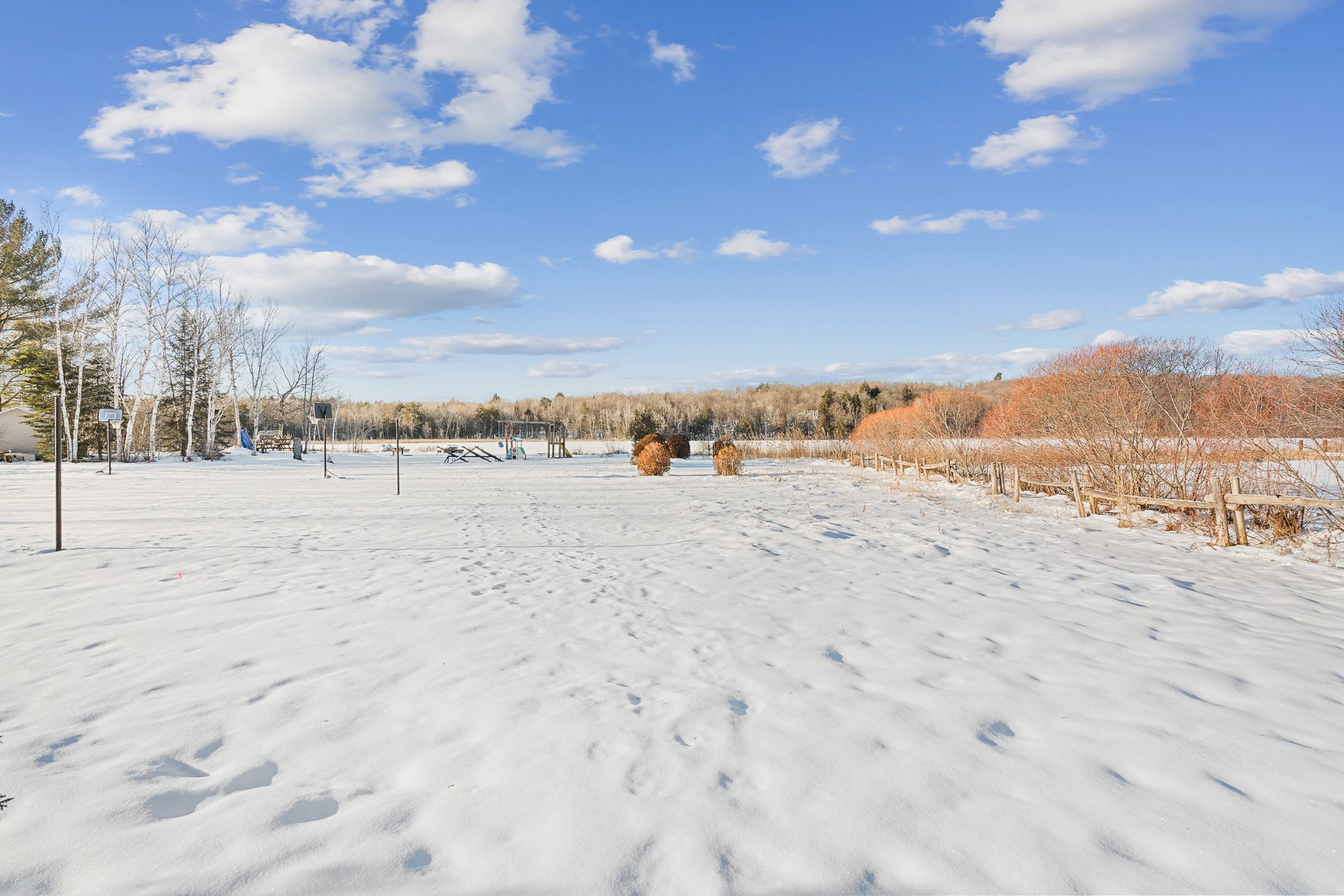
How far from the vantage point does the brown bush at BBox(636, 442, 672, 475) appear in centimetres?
2266

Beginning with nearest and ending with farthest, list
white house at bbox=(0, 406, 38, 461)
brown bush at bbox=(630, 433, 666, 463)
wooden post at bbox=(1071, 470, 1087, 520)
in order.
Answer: wooden post at bbox=(1071, 470, 1087, 520) → brown bush at bbox=(630, 433, 666, 463) → white house at bbox=(0, 406, 38, 461)

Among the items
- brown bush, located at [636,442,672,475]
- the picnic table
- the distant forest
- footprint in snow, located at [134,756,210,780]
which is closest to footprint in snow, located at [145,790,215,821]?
footprint in snow, located at [134,756,210,780]

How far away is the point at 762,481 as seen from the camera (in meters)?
20.1

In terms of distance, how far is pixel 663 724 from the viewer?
3.45 metres

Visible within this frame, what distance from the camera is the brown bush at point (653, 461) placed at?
22.7 meters

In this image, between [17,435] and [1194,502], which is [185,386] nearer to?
[17,435]

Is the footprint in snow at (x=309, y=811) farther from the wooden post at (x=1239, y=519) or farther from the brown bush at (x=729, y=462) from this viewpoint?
the brown bush at (x=729, y=462)

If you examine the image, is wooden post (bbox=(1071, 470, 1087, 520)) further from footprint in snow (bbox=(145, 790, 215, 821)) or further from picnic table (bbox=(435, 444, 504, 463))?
picnic table (bbox=(435, 444, 504, 463))

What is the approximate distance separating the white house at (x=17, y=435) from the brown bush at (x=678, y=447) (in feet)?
98.5

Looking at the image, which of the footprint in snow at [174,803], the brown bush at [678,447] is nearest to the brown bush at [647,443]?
the brown bush at [678,447]

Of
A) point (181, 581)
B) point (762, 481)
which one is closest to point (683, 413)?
point (762, 481)

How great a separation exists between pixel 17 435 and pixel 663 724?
141 ft

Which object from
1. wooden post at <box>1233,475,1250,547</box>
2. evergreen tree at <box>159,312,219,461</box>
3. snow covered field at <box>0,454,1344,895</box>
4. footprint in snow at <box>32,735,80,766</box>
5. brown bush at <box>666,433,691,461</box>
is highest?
evergreen tree at <box>159,312,219,461</box>

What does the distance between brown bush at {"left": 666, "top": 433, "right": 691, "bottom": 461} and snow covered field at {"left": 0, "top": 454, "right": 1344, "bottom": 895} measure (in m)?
24.9
